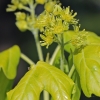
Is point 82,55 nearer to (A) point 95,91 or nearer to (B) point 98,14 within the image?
(A) point 95,91

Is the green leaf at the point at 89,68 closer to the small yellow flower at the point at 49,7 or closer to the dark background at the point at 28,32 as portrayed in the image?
the small yellow flower at the point at 49,7

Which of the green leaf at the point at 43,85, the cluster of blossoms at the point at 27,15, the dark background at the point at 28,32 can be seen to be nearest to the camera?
the green leaf at the point at 43,85

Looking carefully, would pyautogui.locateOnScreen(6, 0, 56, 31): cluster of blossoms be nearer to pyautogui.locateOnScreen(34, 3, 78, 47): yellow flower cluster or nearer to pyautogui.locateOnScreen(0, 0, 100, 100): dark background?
pyautogui.locateOnScreen(34, 3, 78, 47): yellow flower cluster

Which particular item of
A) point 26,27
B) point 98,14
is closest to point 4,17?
point 98,14

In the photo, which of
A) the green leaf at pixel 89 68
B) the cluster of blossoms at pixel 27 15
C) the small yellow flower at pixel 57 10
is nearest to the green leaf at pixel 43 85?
the green leaf at pixel 89 68

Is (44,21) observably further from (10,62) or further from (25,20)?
(25,20)

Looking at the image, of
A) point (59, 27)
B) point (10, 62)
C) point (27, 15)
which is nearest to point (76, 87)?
point (59, 27)
